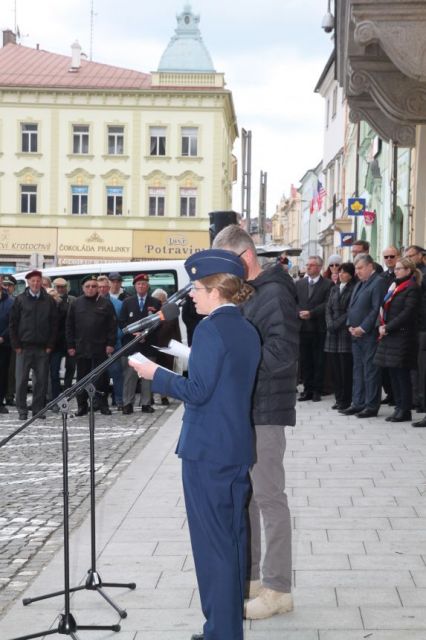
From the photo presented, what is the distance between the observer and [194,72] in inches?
2404

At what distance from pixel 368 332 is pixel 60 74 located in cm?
5094

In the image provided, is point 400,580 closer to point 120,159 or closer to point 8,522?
point 8,522

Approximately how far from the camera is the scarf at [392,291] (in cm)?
1248

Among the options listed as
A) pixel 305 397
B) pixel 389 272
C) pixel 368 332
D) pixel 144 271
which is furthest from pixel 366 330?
pixel 144 271

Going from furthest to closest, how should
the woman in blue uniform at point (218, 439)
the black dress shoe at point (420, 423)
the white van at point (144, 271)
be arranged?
the white van at point (144, 271)
the black dress shoe at point (420, 423)
the woman in blue uniform at point (218, 439)

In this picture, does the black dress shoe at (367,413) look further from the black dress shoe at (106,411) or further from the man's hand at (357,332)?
the black dress shoe at (106,411)

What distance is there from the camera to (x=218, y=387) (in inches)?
167

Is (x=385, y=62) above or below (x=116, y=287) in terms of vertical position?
above

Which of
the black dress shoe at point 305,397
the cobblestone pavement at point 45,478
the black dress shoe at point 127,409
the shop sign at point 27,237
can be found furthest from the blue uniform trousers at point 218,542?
the shop sign at point 27,237

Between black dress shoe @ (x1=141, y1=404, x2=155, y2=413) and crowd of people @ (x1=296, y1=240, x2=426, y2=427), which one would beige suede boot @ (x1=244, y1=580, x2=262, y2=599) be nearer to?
crowd of people @ (x1=296, y1=240, x2=426, y2=427)

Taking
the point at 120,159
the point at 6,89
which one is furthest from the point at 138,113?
the point at 6,89

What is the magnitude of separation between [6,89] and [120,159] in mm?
7448

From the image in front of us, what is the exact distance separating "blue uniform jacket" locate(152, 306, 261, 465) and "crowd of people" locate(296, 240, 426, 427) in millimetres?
8185

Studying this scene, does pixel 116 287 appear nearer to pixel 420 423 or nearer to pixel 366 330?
pixel 366 330
